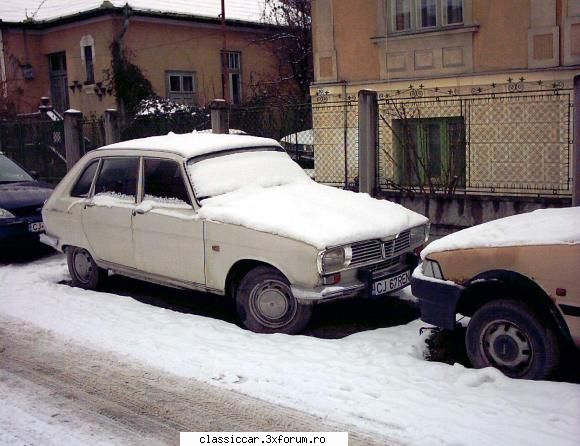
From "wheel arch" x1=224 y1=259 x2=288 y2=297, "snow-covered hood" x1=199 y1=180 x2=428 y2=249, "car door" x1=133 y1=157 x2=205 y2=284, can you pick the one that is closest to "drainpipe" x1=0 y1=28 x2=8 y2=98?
"car door" x1=133 y1=157 x2=205 y2=284

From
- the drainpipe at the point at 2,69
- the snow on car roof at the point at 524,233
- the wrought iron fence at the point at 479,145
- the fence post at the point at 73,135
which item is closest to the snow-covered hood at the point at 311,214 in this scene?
the snow on car roof at the point at 524,233

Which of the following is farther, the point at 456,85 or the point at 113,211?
the point at 456,85

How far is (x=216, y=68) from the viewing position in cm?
2644

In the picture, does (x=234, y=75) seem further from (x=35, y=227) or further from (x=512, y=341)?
(x=512, y=341)

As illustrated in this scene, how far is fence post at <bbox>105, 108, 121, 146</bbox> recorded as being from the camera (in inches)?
531

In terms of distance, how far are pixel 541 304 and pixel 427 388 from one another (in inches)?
38.3

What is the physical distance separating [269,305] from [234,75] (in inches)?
870

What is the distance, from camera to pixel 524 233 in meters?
5.07

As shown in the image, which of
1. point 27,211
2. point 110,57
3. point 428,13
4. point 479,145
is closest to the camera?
point 479,145

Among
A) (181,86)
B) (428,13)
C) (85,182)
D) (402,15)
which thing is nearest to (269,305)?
(85,182)

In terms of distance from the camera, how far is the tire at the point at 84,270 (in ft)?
26.9

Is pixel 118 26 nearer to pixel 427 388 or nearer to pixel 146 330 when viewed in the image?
pixel 146 330

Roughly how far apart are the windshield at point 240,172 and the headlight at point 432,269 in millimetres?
2350

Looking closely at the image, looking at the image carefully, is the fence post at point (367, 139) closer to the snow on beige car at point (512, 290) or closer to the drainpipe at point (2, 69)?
the snow on beige car at point (512, 290)
